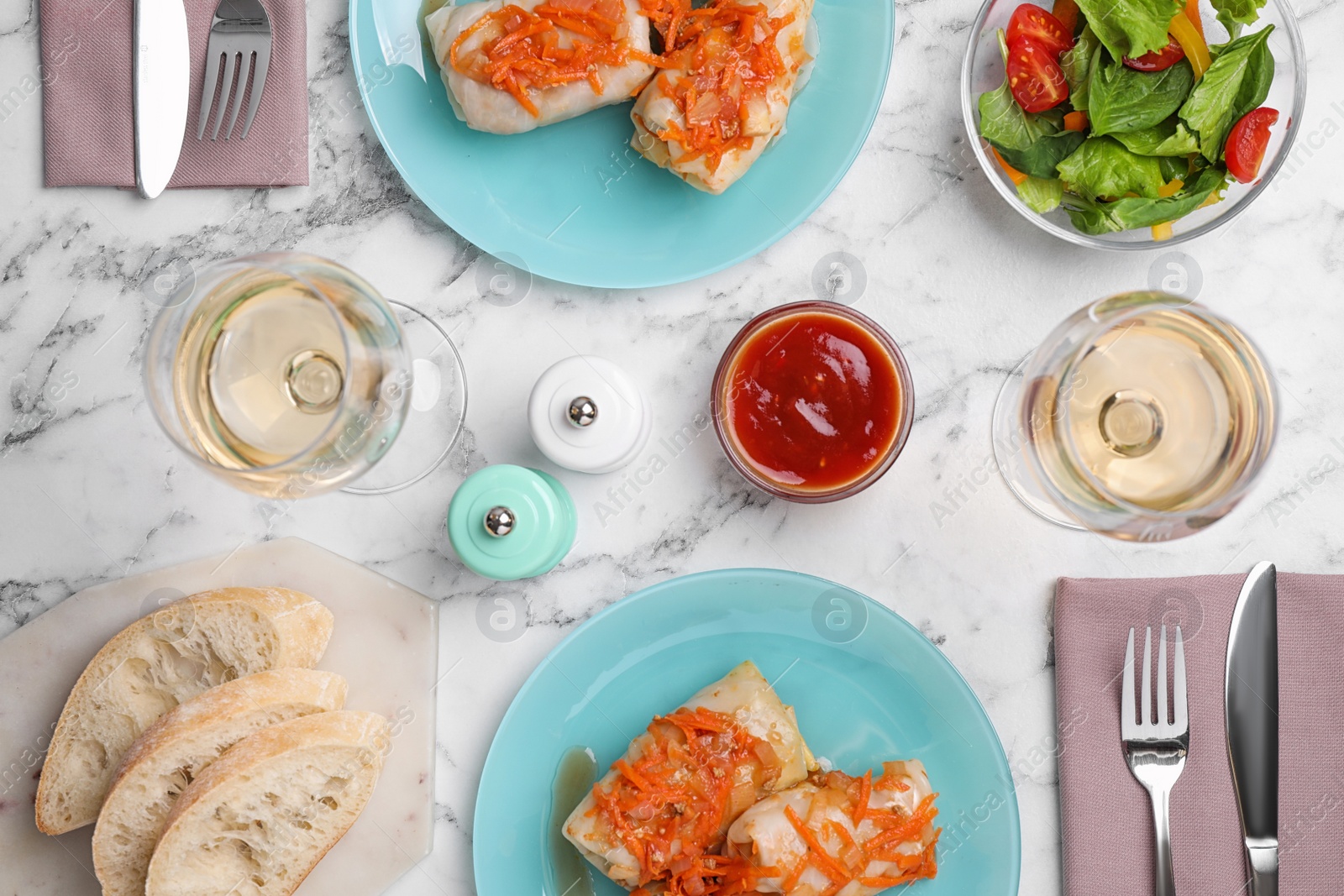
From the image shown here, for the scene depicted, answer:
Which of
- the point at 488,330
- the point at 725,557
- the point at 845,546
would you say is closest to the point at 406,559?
the point at 488,330

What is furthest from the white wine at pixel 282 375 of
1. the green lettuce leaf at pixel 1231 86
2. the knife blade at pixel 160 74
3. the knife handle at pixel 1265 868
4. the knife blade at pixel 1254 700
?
the knife handle at pixel 1265 868

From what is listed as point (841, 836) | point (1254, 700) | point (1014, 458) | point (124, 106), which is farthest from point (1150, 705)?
point (124, 106)

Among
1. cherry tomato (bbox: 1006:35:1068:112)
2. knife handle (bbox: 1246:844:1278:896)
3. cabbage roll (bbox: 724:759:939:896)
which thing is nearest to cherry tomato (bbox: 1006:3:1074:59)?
cherry tomato (bbox: 1006:35:1068:112)

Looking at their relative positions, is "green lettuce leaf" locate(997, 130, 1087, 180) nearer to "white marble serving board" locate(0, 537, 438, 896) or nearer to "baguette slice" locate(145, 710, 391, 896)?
"white marble serving board" locate(0, 537, 438, 896)

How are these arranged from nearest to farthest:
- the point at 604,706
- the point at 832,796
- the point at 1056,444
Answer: the point at 1056,444 → the point at 832,796 → the point at 604,706

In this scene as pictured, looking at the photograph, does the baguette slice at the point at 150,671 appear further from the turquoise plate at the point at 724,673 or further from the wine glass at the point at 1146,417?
the wine glass at the point at 1146,417

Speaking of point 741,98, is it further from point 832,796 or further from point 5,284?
point 5,284

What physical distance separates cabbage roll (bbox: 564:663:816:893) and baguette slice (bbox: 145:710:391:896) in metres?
0.36

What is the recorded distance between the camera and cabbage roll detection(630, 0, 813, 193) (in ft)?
4.78

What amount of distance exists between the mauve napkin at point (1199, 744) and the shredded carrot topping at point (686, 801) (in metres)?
0.55

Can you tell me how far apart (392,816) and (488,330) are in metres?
0.83

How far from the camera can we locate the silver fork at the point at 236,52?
158 centimetres

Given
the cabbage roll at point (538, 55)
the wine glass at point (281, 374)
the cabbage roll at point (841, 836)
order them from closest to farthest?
the wine glass at point (281, 374) → the cabbage roll at point (841, 836) → the cabbage roll at point (538, 55)

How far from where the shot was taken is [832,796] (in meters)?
1.42
